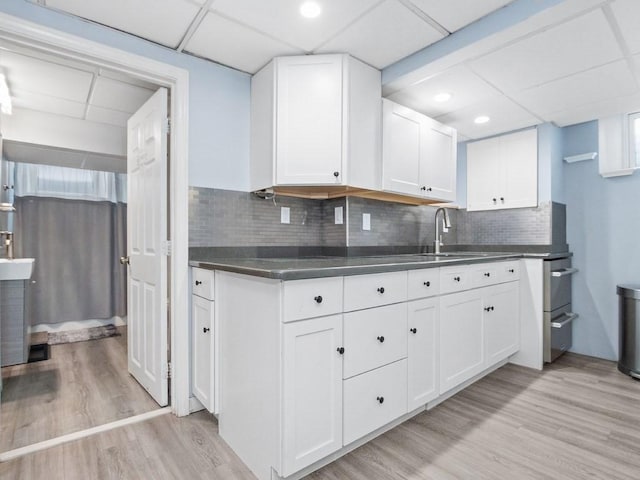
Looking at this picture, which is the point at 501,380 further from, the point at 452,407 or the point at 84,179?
the point at 84,179

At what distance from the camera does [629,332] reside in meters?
2.62

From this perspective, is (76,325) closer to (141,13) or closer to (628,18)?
(141,13)

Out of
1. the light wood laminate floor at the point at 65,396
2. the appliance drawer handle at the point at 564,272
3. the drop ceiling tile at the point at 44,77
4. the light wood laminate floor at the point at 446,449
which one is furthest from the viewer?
the appliance drawer handle at the point at 564,272

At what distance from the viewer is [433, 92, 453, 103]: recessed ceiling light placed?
2494 mm

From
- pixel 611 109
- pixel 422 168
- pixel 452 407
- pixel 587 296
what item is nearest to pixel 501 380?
pixel 452 407

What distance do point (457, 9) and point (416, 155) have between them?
105 centimetres

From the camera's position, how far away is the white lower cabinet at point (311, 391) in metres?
1.33

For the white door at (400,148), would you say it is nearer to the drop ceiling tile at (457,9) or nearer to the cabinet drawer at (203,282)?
the drop ceiling tile at (457,9)

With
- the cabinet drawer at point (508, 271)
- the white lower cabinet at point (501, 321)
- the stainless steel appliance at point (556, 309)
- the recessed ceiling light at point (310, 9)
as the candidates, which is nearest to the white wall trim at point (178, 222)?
the recessed ceiling light at point (310, 9)

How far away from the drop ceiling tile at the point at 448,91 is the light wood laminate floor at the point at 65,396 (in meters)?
2.67

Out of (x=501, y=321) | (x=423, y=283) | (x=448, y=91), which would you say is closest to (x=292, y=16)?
(x=448, y=91)

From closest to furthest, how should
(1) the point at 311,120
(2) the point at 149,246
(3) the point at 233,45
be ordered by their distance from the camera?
(3) the point at 233,45 → (1) the point at 311,120 → (2) the point at 149,246

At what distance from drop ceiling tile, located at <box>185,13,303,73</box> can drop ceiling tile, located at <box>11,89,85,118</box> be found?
4.53 feet

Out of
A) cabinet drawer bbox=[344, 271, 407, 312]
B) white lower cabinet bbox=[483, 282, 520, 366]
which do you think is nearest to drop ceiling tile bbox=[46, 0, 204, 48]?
cabinet drawer bbox=[344, 271, 407, 312]
